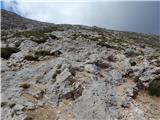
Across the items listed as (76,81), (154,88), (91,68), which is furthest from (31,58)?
(154,88)

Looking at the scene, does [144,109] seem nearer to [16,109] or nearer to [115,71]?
[115,71]

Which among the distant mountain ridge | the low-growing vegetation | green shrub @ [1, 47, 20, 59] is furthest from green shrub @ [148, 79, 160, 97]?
the distant mountain ridge

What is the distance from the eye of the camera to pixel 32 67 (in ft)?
85.9

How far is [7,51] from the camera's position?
1136 inches

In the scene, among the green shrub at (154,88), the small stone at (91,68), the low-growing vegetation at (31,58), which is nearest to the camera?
the green shrub at (154,88)

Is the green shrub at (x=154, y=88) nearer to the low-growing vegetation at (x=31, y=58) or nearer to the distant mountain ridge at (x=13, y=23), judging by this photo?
the low-growing vegetation at (x=31, y=58)

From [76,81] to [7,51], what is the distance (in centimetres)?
821

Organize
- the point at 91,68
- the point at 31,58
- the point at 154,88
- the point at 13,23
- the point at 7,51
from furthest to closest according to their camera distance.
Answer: the point at 13,23 < the point at 7,51 < the point at 31,58 < the point at 91,68 < the point at 154,88

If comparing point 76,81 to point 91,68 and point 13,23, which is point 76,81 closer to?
point 91,68

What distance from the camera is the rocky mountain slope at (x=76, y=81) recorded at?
20.2 m

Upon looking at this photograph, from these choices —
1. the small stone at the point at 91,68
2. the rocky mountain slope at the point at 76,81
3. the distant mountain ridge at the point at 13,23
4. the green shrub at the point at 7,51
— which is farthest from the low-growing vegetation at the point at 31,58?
the distant mountain ridge at the point at 13,23

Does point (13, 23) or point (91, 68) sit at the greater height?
point (91, 68)

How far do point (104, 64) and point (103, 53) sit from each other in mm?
2546

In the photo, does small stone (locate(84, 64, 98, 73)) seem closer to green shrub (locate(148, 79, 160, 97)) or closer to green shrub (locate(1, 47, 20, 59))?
green shrub (locate(148, 79, 160, 97))
